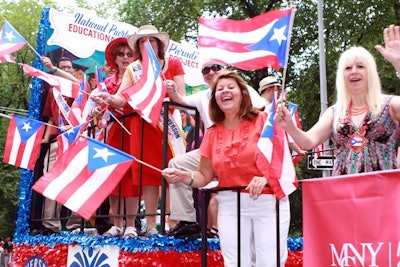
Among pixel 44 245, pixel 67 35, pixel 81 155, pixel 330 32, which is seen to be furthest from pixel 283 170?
pixel 330 32

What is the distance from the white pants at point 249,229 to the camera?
413cm

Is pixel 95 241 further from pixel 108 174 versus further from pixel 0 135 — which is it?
pixel 0 135

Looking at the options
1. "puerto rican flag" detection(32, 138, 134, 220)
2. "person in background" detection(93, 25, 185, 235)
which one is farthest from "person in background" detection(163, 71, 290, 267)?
"person in background" detection(93, 25, 185, 235)

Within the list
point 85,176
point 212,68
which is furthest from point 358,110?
point 85,176

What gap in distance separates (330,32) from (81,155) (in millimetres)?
15855

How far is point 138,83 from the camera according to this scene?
5039mm

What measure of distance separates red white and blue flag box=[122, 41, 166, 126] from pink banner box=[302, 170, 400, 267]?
1656 millimetres

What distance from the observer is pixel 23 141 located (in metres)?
6.85

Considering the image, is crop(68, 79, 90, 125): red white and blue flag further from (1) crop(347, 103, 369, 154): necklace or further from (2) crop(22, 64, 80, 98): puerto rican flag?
(1) crop(347, 103, 369, 154): necklace

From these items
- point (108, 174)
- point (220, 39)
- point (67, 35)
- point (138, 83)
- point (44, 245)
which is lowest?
point (44, 245)

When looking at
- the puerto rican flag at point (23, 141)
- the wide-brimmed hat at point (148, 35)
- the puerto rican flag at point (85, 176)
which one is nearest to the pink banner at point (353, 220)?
the puerto rican flag at point (85, 176)

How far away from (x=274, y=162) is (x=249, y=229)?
1.72ft

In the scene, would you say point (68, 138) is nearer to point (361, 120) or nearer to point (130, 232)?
point (130, 232)

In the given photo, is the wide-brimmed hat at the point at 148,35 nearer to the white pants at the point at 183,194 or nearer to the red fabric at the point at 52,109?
the white pants at the point at 183,194
